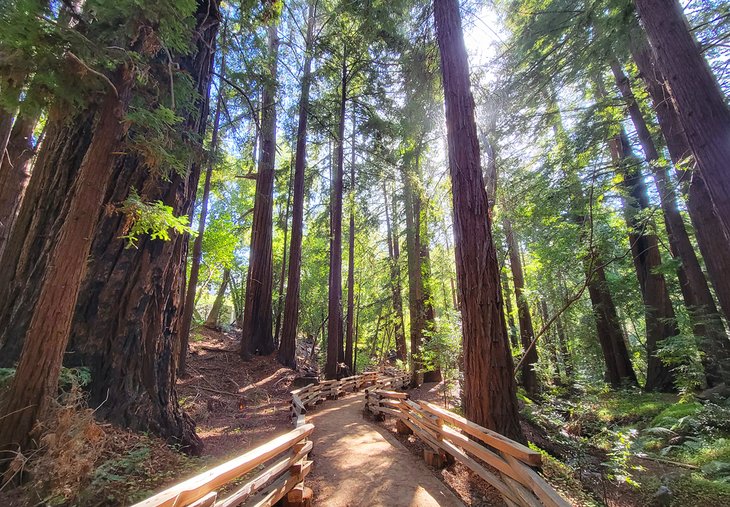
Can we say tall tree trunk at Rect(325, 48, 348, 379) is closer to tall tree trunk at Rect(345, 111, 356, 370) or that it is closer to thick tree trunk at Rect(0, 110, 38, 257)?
tall tree trunk at Rect(345, 111, 356, 370)

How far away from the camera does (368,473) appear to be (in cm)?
472

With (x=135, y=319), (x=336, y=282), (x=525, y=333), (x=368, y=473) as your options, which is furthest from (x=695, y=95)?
(x=336, y=282)

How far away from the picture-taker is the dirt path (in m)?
3.96

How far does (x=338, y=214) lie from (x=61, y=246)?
34.3ft

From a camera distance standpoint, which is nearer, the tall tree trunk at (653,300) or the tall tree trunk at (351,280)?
the tall tree trunk at (653,300)

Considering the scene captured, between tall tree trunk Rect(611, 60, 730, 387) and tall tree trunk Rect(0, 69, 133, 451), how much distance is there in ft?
32.0

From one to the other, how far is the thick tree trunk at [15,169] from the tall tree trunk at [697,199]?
13651 millimetres

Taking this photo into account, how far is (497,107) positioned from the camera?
8.19 metres

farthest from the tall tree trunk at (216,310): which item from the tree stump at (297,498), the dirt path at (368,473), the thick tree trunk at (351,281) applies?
the tree stump at (297,498)

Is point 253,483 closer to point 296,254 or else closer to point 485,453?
point 485,453

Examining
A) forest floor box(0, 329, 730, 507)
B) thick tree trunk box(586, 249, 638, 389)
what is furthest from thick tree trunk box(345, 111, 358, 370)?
thick tree trunk box(586, 249, 638, 389)

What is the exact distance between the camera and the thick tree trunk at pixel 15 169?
23.2ft

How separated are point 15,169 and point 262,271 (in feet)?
24.0

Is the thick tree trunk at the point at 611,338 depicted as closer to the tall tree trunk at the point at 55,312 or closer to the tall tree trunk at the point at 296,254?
the tall tree trunk at the point at 296,254
